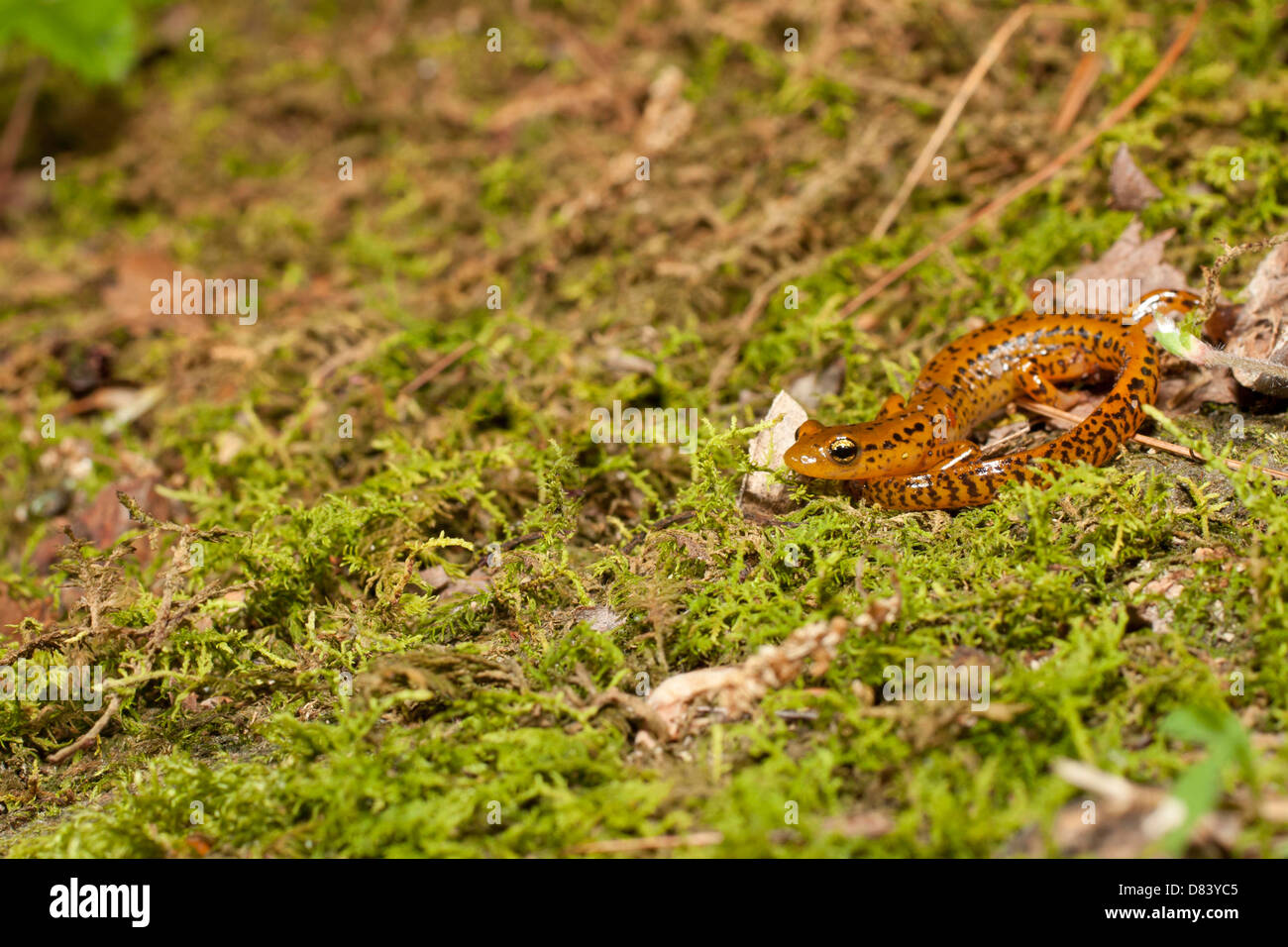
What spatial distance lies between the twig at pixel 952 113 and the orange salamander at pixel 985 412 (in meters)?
1.71

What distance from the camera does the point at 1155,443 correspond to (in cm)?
429

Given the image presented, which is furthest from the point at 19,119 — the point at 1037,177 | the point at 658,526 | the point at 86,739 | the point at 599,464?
the point at 1037,177

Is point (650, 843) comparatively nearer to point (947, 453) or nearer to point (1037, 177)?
point (947, 453)

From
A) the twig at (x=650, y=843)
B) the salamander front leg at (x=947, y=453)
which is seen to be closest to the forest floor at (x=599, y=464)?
the twig at (x=650, y=843)

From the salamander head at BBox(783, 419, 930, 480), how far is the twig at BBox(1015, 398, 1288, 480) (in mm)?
833

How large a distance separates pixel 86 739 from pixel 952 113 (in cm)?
722

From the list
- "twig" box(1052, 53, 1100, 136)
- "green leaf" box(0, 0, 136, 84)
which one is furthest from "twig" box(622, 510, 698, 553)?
"green leaf" box(0, 0, 136, 84)

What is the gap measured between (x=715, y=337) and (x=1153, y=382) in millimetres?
2652

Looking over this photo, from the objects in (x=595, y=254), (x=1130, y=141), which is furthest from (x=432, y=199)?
(x=1130, y=141)

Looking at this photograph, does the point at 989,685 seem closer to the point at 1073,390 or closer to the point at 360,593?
the point at 1073,390

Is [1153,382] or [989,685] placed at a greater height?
[1153,382]

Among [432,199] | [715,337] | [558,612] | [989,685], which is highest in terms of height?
[432,199]
